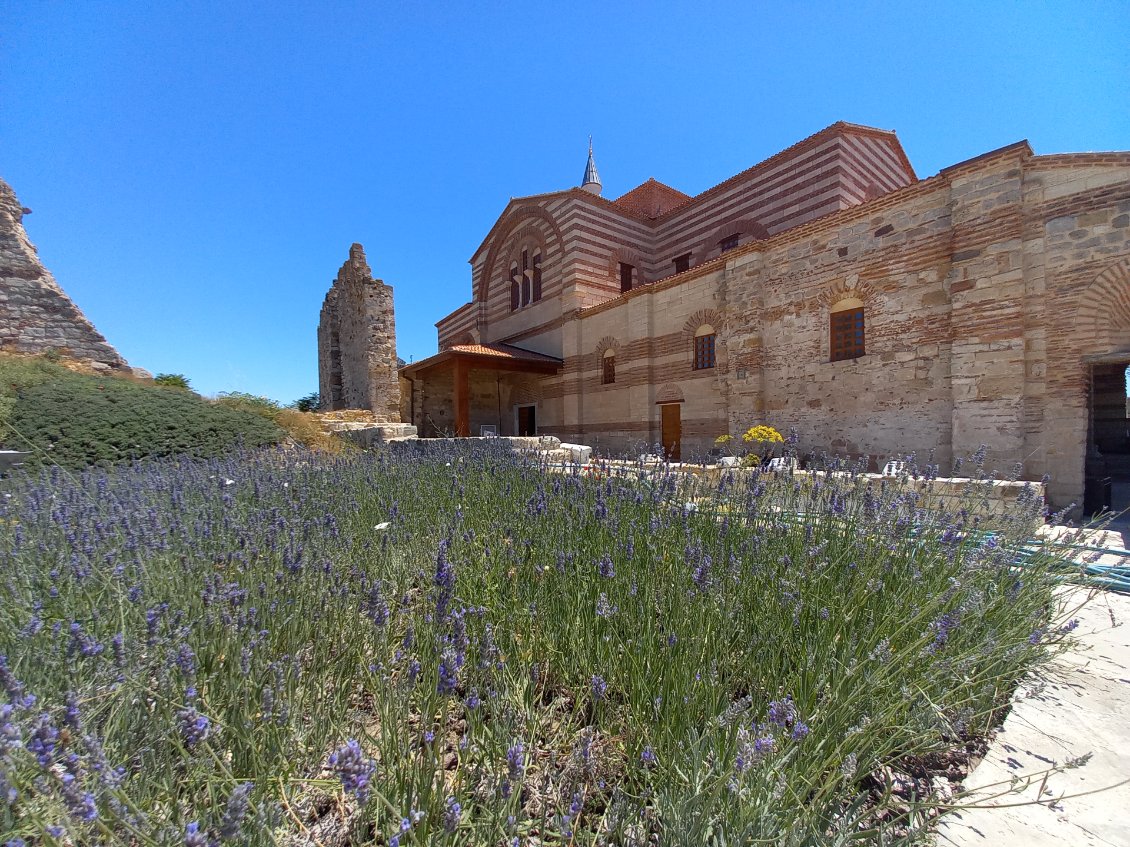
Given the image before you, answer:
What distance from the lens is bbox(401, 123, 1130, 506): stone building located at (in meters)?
6.36

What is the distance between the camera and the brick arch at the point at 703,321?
37.1ft

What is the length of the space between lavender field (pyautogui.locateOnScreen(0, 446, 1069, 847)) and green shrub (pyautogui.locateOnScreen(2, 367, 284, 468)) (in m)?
6.13

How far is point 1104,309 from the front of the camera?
613cm

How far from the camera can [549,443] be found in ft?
35.0

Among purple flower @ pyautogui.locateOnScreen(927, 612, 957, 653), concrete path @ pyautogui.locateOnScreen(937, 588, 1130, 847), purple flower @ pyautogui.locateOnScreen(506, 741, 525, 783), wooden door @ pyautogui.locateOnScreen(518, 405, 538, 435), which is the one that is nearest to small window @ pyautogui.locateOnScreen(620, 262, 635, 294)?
wooden door @ pyautogui.locateOnScreen(518, 405, 538, 435)

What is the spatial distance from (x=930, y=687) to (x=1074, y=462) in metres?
7.50

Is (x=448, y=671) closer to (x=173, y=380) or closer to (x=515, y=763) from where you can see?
(x=515, y=763)

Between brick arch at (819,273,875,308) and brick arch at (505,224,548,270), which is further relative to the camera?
brick arch at (505,224,548,270)

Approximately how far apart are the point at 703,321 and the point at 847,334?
3565mm

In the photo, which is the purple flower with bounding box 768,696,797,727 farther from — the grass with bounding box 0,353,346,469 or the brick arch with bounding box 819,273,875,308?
the brick arch with bounding box 819,273,875,308

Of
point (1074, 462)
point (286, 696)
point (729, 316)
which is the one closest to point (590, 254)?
point (729, 316)

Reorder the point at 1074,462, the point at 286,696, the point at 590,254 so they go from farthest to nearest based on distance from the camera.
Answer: the point at 590,254 → the point at 1074,462 → the point at 286,696

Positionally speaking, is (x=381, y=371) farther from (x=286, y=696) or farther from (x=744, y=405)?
(x=286, y=696)

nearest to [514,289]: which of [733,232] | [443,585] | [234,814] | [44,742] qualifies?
[733,232]
